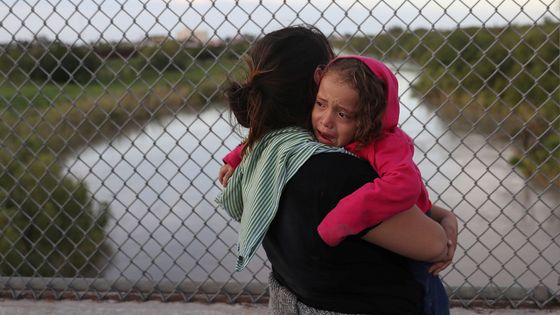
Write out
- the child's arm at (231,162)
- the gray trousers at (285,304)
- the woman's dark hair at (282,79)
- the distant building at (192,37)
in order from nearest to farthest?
the woman's dark hair at (282,79) < the gray trousers at (285,304) < the child's arm at (231,162) < the distant building at (192,37)

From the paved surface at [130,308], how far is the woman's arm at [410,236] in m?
1.57

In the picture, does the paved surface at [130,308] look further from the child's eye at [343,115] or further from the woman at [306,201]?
the child's eye at [343,115]

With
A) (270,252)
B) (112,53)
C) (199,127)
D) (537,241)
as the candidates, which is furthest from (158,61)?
(537,241)

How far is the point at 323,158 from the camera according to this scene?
3.94 ft

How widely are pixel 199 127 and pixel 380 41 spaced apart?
18.0 ft

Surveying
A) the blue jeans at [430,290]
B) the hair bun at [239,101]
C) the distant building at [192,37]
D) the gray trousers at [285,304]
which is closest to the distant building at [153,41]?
the distant building at [192,37]

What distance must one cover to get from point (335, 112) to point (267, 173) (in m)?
0.20

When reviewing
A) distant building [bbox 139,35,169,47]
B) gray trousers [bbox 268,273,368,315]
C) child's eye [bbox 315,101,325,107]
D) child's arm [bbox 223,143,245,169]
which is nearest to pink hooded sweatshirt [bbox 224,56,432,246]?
child's eye [bbox 315,101,325,107]

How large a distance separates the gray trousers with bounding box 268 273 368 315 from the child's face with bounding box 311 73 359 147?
0.40 metres

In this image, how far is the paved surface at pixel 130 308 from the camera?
2705 mm

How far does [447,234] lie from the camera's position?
1.39 meters

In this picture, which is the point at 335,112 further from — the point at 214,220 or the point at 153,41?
the point at 214,220

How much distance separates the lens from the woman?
1211 mm

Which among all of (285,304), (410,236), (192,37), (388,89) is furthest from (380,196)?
(192,37)
